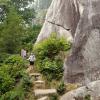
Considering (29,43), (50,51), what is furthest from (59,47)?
(29,43)

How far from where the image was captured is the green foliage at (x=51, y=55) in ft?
61.7

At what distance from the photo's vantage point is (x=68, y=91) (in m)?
17.1

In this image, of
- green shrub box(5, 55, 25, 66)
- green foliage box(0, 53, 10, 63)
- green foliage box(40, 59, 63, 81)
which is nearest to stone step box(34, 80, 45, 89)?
green foliage box(40, 59, 63, 81)

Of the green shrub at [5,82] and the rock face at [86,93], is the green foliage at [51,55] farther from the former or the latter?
the rock face at [86,93]

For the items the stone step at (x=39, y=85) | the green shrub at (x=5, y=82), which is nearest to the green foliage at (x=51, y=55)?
the stone step at (x=39, y=85)

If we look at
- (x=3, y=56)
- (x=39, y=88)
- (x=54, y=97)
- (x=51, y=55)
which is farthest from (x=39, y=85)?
(x=3, y=56)

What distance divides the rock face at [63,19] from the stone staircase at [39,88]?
4088mm

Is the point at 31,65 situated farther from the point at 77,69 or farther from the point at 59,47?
the point at 77,69

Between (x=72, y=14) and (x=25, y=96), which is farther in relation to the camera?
(x=72, y=14)

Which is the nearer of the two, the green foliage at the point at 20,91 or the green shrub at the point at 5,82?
the green foliage at the point at 20,91

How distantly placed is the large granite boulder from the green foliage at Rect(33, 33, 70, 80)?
988mm

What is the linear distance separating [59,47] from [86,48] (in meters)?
2.77

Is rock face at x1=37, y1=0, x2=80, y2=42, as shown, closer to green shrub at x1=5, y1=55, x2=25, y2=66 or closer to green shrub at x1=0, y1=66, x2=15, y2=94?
green shrub at x1=5, y1=55, x2=25, y2=66

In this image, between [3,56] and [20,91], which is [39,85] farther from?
[3,56]
